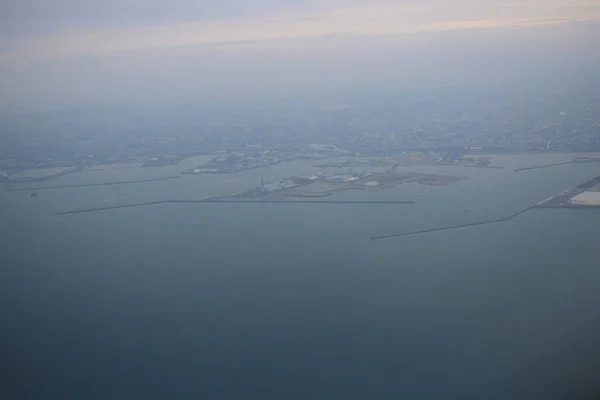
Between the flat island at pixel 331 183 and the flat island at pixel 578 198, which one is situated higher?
the flat island at pixel 331 183

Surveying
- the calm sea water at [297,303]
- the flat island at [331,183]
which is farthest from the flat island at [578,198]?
the flat island at [331,183]

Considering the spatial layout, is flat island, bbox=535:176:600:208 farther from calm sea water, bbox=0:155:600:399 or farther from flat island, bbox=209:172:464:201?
flat island, bbox=209:172:464:201

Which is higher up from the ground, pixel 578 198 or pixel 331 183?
pixel 331 183

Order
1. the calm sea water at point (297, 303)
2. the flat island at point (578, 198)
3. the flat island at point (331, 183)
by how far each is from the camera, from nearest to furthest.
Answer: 1. the calm sea water at point (297, 303)
2. the flat island at point (578, 198)
3. the flat island at point (331, 183)

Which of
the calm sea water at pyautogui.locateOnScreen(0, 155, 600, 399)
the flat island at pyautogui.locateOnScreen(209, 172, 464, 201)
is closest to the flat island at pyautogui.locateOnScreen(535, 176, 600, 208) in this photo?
the calm sea water at pyautogui.locateOnScreen(0, 155, 600, 399)

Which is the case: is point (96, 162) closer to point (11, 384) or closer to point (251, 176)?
point (251, 176)

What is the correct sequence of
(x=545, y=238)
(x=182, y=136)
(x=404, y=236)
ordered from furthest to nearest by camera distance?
(x=182, y=136) < (x=404, y=236) < (x=545, y=238)

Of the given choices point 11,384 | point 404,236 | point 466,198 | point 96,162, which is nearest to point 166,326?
point 11,384

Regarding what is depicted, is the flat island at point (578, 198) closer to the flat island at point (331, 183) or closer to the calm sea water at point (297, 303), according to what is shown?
the calm sea water at point (297, 303)
